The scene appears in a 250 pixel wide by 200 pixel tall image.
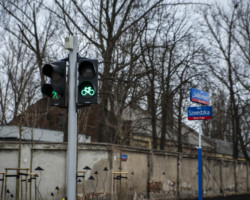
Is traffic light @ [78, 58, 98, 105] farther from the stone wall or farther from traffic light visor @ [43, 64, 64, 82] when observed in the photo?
the stone wall

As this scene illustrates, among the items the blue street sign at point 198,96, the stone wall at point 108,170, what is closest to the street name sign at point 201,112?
the blue street sign at point 198,96

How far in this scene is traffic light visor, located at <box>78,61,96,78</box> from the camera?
600 cm

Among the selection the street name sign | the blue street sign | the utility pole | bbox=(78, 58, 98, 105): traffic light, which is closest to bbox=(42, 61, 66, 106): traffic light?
the utility pole

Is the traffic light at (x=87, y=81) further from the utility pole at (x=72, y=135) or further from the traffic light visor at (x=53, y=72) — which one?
the traffic light visor at (x=53, y=72)

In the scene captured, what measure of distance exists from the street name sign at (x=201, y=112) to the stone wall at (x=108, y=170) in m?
4.31

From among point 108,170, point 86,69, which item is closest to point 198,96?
point 108,170

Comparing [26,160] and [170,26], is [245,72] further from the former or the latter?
[26,160]

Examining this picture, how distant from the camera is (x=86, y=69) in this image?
19.9 ft

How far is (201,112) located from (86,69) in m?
5.36

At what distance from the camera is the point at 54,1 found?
20219 millimetres

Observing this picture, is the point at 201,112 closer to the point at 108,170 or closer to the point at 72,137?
the point at 108,170

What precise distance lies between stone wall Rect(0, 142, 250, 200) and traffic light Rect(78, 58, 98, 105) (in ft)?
23.6

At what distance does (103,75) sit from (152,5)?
476 centimetres

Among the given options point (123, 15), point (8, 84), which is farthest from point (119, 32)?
point (8, 84)
